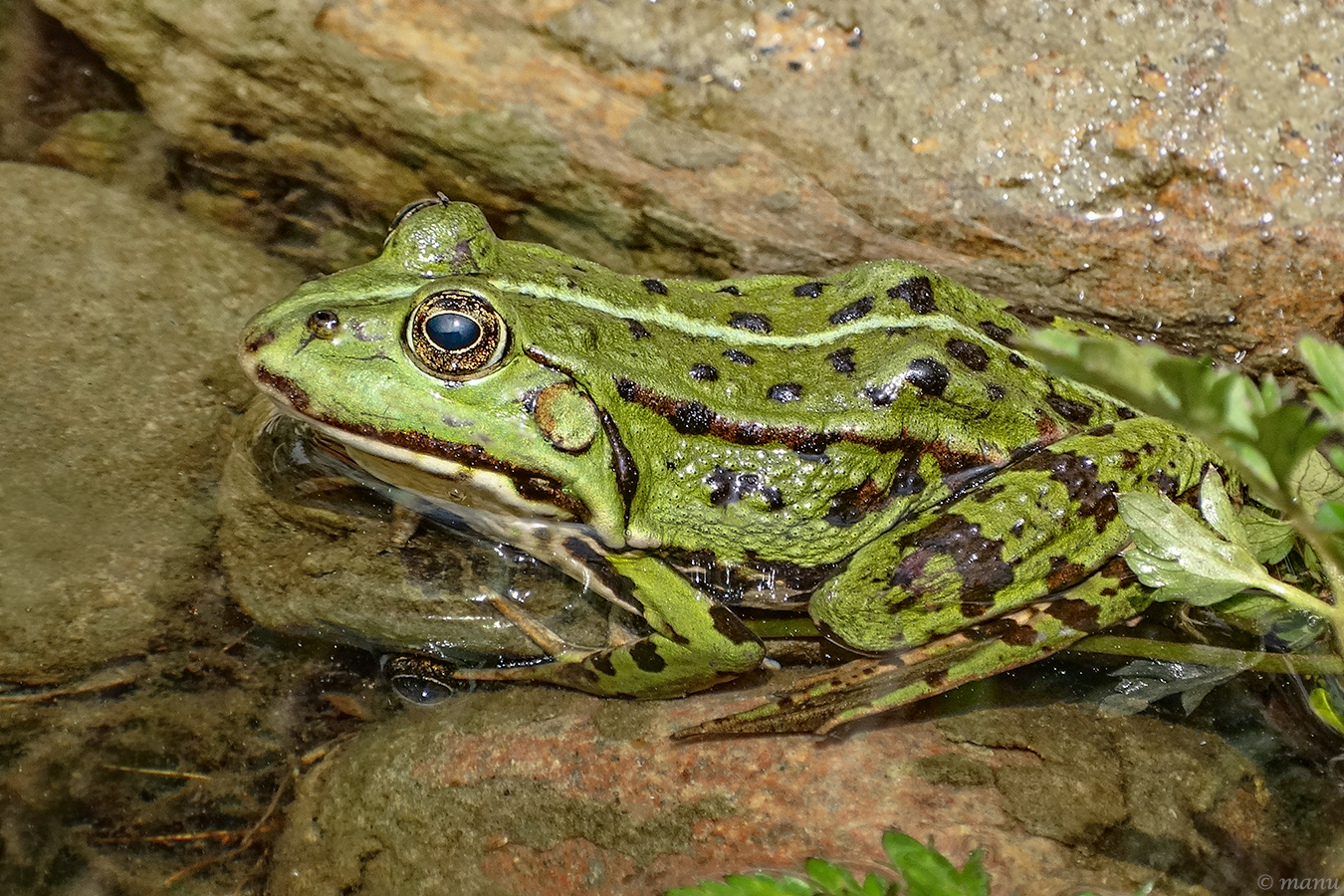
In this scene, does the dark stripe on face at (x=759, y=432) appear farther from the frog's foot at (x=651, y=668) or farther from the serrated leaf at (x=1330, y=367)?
the serrated leaf at (x=1330, y=367)

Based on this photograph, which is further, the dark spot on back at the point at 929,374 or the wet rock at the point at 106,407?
the wet rock at the point at 106,407

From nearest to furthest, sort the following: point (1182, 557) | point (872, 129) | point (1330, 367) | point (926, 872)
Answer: point (1330, 367)
point (926, 872)
point (1182, 557)
point (872, 129)

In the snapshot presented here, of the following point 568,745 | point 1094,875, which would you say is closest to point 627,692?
point 568,745

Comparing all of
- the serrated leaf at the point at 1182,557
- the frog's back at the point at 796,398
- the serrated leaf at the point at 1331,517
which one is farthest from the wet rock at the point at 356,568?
the serrated leaf at the point at 1331,517

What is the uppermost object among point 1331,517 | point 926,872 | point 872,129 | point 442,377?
point 872,129

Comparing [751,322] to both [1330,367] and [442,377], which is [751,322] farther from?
[1330,367]

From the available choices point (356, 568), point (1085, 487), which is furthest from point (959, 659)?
point (356, 568)

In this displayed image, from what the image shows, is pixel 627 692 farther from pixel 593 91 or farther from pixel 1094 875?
pixel 593 91
